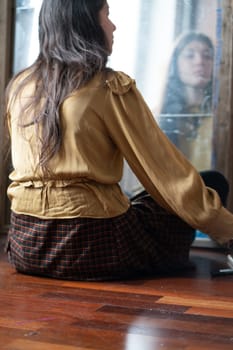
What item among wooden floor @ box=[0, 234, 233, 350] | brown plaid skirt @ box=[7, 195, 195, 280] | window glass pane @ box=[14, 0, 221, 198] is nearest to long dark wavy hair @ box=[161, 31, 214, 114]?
window glass pane @ box=[14, 0, 221, 198]

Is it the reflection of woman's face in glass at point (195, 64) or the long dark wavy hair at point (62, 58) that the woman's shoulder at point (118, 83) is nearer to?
the long dark wavy hair at point (62, 58)

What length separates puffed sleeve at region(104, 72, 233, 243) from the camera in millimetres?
1879

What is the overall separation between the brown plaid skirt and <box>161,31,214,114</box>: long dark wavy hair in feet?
2.54

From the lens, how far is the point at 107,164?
193 centimetres

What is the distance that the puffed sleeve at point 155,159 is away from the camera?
1879 mm

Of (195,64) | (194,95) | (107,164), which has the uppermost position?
(195,64)

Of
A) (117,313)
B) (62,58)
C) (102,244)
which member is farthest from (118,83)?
(117,313)

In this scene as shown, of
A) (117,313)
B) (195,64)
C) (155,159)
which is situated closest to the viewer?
(117,313)

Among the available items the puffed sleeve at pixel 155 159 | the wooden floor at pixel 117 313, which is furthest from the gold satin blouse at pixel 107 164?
the wooden floor at pixel 117 313

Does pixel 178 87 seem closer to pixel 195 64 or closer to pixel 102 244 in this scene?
pixel 195 64

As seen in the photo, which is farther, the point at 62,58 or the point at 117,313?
the point at 62,58

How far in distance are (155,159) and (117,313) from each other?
1.85 ft

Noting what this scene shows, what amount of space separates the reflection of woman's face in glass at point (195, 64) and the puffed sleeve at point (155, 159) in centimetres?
82

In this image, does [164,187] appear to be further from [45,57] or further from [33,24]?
[33,24]
